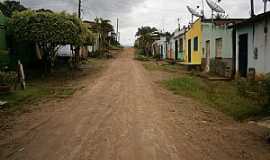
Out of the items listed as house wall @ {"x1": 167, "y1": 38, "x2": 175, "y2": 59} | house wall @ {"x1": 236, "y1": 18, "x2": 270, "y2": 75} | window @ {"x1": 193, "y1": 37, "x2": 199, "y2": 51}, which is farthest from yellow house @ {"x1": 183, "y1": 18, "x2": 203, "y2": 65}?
house wall @ {"x1": 236, "y1": 18, "x2": 270, "y2": 75}

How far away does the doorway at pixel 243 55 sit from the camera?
1617 cm

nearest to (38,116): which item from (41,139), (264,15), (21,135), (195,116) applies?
(21,135)

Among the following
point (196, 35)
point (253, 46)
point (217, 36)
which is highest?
point (196, 35)

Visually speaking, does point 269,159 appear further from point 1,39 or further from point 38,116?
point 1,39

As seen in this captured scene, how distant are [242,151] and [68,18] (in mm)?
15780

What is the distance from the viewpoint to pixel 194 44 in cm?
2812

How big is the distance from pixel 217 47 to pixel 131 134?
1594cm

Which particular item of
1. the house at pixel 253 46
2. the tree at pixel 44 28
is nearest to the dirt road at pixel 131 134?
the house at pixel 253 46

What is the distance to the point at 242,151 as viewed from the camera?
237 inches

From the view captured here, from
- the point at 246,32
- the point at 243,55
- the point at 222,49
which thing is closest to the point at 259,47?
the point at 246,32

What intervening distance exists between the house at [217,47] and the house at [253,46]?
1.52 meters

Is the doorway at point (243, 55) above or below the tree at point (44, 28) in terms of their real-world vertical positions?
below

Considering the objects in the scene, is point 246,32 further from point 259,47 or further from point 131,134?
point 131,134

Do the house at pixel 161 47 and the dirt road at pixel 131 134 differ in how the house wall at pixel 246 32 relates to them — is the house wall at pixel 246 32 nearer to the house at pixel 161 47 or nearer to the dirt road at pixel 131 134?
the dirt road at pixel 131 134
